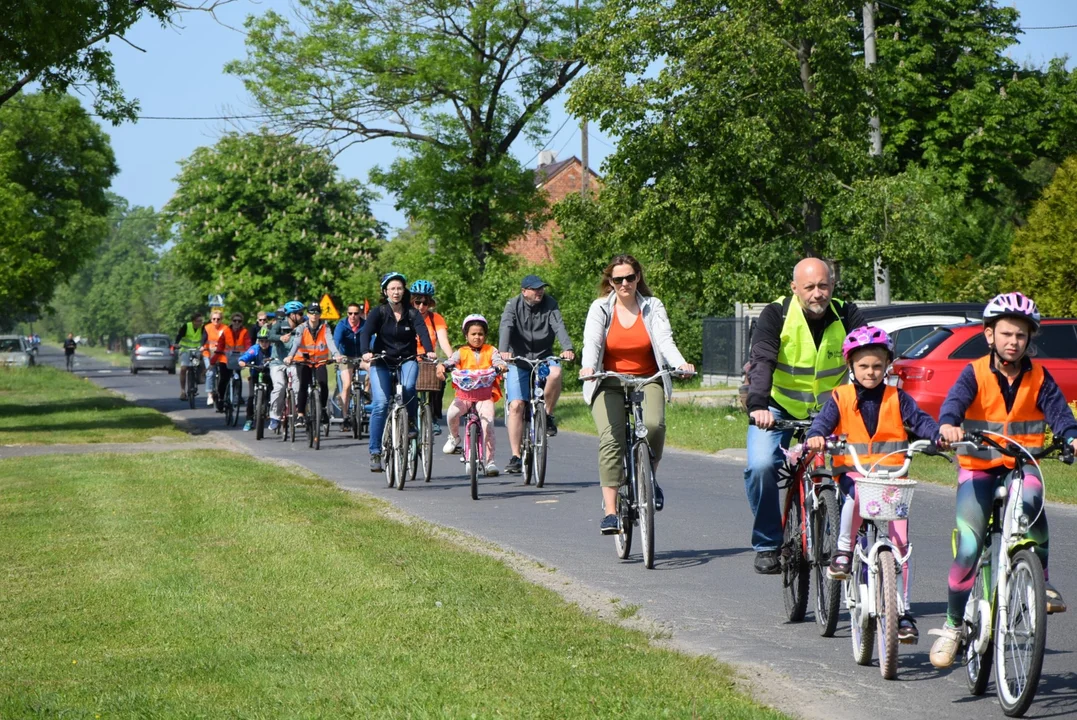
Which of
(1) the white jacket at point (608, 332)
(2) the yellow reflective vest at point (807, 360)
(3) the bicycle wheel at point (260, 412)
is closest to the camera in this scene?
(2) the yellow reflective vest at point (807, 360)

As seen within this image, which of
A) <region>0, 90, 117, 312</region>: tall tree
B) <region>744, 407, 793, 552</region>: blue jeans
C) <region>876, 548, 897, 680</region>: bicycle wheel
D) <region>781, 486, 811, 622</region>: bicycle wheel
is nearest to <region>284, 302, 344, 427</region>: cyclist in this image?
<region>744, 407, 793, 552</region>: blue jeans

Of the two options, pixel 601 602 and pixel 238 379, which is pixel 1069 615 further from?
pixel 238 379

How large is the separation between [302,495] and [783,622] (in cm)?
666

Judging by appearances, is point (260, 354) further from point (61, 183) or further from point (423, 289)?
point (61, 183)

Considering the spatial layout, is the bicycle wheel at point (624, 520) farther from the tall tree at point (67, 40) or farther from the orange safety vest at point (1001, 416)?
the tall tree at point (67, 40)

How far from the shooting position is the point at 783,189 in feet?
76.6

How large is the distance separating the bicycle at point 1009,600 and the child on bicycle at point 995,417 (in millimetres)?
47

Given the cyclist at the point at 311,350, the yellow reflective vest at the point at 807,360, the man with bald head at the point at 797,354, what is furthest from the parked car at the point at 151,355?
the yellow reflective vest at the point at 807,360

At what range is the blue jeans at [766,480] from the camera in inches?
292

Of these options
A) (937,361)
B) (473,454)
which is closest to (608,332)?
(473,454)

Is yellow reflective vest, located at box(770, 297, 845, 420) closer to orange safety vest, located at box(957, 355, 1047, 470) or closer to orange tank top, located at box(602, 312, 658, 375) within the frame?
orange safety vest, located at box(957, 355, 1047, 470)

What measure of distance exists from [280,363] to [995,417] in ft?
53.2

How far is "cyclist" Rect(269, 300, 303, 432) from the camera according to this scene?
68.4ft

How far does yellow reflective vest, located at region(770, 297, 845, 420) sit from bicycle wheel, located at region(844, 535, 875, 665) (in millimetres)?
1198
